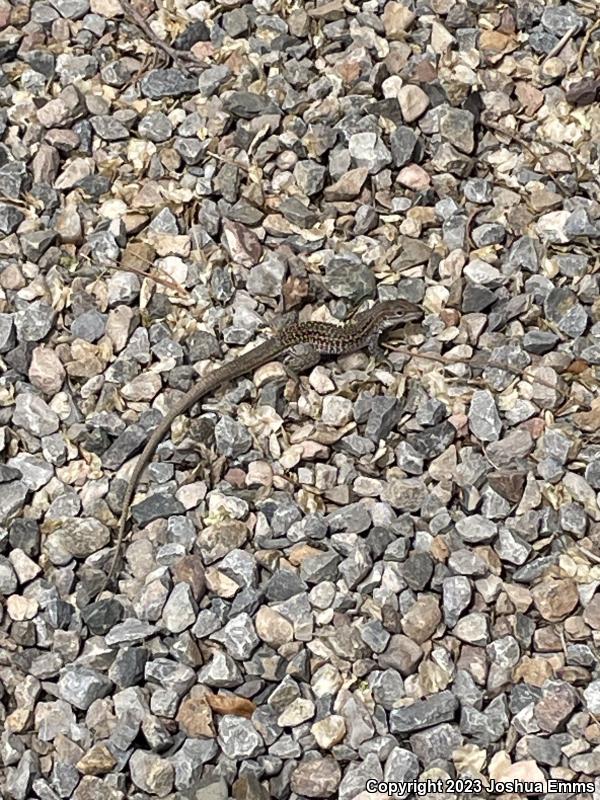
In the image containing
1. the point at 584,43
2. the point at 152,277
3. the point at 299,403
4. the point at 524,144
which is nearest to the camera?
the point at 299,403

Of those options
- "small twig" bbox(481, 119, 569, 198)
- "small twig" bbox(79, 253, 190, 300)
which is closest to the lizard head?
"small twig" bbox(79, 253, 190, 300)

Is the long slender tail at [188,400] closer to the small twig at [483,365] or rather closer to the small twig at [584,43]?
the small twig at [483,365]

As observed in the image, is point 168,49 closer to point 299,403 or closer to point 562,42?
point 562,42

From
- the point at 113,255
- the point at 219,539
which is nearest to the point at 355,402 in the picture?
the point at 219,539

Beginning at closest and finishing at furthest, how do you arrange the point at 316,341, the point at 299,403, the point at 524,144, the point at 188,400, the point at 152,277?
the point at 188,400 → the point at 299,403 → the point at 316,341 → the point at 152,277 → the point at 524,144

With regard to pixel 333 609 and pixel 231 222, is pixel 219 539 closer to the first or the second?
pixel 333 609

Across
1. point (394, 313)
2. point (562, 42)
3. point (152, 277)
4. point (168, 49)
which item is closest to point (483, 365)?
point (394, 313)

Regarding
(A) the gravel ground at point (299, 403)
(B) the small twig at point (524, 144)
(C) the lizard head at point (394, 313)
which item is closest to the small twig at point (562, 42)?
(A) the gravel ground at point (299, 403)
